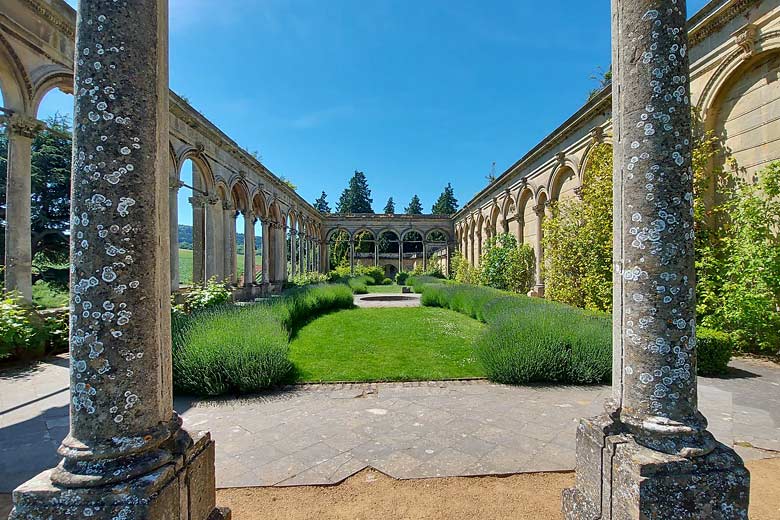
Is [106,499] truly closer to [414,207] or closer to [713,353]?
[713,353]

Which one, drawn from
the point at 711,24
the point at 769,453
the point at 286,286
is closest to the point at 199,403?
the point at 769,453

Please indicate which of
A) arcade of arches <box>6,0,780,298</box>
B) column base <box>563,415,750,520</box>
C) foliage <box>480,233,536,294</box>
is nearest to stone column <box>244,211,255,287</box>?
arcade of arches <box>6,0,780,298</box>

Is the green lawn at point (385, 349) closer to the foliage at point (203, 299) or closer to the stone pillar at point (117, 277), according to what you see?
the foliage at point (203, 299)

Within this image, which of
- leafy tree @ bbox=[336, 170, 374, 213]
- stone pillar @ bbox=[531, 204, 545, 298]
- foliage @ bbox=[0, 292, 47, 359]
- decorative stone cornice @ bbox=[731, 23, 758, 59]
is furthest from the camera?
Result: leafy tree @ bbox=[336, 170, 374, 213]

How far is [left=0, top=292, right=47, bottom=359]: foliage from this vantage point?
5.74 m

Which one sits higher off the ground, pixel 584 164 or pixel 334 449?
pixel 584 164

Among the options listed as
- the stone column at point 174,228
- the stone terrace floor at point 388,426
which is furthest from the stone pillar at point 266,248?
the stone terrace floor at point 388,426

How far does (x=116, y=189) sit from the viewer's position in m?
1.72

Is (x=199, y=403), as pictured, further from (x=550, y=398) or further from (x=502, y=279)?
(x=502, y=279)

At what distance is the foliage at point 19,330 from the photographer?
5742 millimetres

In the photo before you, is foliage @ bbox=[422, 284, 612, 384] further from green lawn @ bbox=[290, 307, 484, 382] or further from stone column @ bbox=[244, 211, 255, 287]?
stone column @ bbox=[244, 211, 255, 287]

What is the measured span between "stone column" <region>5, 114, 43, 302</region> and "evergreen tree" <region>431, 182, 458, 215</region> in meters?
56.1

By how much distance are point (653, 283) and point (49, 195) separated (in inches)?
912

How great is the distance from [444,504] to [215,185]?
471 inches
